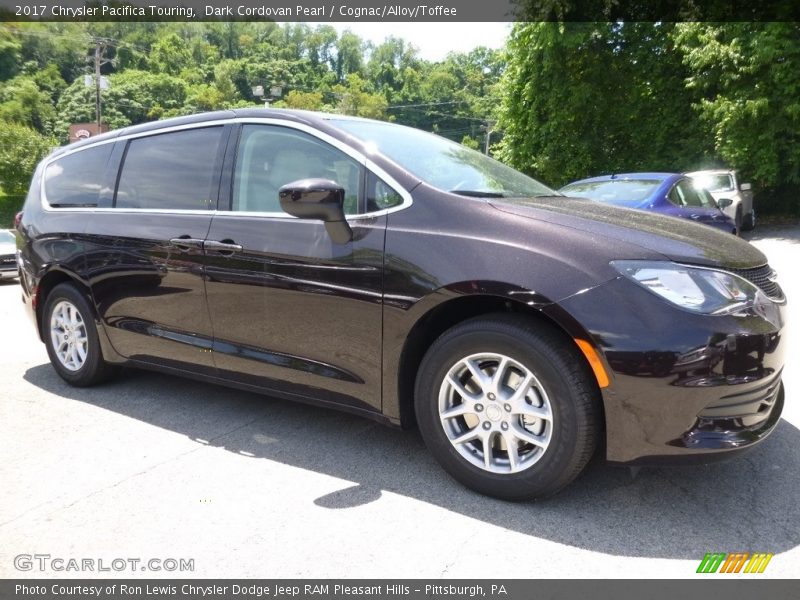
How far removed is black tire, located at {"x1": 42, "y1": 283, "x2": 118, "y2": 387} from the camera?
14.2ft

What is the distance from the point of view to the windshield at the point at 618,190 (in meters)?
7.56

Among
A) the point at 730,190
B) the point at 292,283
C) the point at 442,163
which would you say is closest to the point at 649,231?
the point at 442,163

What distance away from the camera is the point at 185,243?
142 inches

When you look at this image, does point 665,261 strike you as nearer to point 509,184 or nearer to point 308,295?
point 509,184

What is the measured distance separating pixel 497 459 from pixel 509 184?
152 cm

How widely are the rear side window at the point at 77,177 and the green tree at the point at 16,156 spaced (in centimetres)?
4289

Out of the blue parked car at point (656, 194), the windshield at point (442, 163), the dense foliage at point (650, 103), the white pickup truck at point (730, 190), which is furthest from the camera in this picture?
the dense foliage at point (650, 103)

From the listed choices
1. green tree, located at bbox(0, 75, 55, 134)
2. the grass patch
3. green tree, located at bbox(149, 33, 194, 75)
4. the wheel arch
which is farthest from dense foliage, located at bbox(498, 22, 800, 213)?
green tree, located at bbox(149, 33, 194, 75)

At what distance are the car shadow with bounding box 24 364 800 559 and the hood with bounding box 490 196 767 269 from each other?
0.85 m

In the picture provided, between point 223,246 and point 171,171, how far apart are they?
2.61 ft

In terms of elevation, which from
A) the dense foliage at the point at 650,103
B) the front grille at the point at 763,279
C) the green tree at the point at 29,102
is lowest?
the front grille at the point at 763,279

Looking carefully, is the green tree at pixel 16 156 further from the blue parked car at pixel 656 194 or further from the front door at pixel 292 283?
the front door at pixel 292 283

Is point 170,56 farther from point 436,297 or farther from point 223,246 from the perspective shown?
point 436,297

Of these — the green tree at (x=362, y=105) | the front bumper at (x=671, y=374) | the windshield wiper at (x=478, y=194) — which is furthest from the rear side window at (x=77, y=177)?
the green tree at (x=362, y=105)
